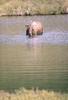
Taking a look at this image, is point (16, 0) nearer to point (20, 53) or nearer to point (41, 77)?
point (20, 53)

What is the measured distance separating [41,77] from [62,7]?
4225 centimetres

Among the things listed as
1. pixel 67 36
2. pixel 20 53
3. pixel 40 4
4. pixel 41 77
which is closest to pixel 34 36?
pixel 67 36

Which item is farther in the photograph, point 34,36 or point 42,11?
point 42,11

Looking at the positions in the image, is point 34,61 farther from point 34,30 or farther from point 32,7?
point 32,7

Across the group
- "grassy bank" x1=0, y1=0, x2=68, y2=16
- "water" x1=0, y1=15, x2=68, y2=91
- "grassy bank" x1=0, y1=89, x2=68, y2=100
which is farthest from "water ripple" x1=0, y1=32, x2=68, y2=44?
"grassy bank" x1=0, y1=0, x2=68, y2=16

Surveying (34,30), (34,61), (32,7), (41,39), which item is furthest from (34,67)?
(32,7)

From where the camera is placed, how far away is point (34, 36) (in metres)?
33.9

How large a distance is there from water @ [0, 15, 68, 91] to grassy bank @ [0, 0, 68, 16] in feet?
69.9

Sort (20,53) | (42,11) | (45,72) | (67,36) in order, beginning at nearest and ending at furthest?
(45,72) < (20,53) < (67,36) < (42,11)

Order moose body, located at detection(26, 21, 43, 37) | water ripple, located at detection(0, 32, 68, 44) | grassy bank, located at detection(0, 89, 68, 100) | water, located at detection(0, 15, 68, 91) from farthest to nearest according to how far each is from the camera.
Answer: moose body, located at detection(26, 21, 43, 37), water ripple, located at detection(0, 32, 68, 44), water, located at detection(0, 15, 68, 91), grassy bank, located at detection(0, 89, 68, 100)

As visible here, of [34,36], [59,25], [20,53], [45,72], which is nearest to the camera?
[45,72]

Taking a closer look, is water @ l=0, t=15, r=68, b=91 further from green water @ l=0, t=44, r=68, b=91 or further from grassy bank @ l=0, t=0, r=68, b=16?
grassy bank @ l=0, t=0, r=68, b=16

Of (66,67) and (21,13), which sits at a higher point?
(66,67)

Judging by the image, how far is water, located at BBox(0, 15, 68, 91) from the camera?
1558cm
